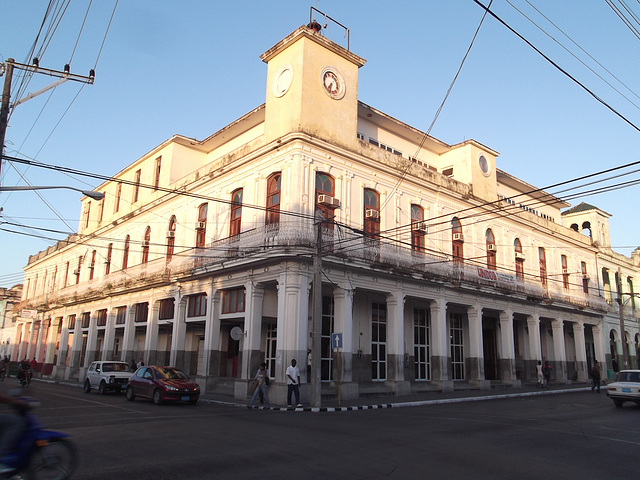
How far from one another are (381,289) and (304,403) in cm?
669

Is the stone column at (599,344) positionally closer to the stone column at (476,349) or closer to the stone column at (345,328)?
the stone column at (476,349)

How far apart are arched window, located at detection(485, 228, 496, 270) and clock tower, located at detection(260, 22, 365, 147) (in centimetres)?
1275

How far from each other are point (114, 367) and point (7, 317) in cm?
5675

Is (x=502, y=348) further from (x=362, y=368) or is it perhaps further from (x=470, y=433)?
(x=470, y=433)

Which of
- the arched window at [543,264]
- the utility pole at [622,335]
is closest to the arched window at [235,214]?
the arched window at [543,264]

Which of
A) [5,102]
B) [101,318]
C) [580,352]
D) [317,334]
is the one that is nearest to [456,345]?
[580,352]

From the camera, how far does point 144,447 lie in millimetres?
9109

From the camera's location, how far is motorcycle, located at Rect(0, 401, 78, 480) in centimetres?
607

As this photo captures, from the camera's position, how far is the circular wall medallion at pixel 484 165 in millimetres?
31805

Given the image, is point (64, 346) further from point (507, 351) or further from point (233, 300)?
point (507, 351)

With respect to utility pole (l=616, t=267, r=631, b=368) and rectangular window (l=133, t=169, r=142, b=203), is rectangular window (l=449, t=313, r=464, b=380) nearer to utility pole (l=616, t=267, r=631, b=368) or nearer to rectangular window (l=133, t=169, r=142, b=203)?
utility pole (l=616, t=267, r=631, b=368)

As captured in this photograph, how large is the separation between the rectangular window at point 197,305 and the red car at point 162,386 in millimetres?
5652

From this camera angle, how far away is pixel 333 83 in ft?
76.2

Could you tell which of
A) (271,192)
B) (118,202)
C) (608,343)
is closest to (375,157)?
(271,192)
